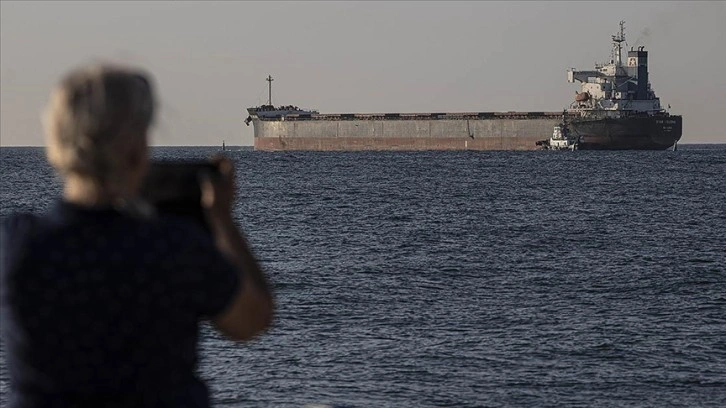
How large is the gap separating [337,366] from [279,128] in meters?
124

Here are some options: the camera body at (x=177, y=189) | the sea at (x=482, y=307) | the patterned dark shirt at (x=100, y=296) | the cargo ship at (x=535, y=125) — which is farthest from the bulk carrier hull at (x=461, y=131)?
the patterned dark shirt at (x=100, y=296)

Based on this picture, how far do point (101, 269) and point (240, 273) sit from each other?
30 centimetres

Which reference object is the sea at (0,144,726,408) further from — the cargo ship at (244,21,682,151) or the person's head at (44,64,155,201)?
the cargo ship at (244,21,682,151)

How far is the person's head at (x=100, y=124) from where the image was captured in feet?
8.45

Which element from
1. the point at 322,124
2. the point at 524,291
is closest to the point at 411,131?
the point at 322,124

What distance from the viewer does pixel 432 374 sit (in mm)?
16203

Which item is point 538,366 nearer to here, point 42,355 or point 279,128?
point 42,355

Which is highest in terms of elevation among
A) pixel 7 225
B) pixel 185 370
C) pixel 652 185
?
pixel 7 225

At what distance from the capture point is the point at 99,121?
258 centimetres

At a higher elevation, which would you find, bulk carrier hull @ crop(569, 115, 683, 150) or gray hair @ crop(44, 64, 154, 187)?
gray hair @ crop(44, 64, 154, 187)

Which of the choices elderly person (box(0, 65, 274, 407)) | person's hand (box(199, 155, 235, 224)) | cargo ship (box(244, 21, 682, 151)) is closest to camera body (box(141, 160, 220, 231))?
person's hand (box(199, 155, 235, 224))

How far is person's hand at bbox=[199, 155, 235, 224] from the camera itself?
9.25 ft

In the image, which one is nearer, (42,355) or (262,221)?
(42,355)

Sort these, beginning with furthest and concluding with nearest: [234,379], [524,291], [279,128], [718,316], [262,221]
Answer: [279,128] → [262,221] → [524,291] → [718,316] → [234,379]
